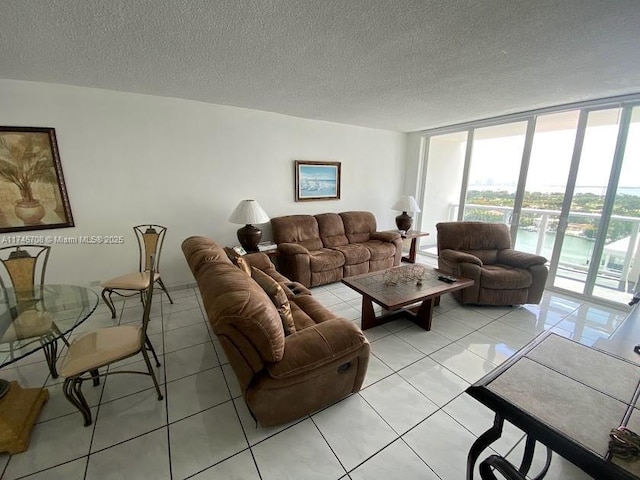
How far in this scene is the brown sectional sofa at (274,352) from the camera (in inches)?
49.7

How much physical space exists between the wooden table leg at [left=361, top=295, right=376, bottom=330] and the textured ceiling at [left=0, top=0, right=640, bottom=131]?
209cm

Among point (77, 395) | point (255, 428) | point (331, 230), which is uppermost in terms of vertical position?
point (331, 230)

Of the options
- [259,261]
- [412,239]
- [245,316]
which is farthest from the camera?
[412,239]

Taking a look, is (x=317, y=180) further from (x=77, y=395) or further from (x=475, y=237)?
(x=77, y=395)

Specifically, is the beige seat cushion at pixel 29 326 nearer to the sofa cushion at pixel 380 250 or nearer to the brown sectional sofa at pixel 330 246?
the brown sectional sofa at pixel 330 246

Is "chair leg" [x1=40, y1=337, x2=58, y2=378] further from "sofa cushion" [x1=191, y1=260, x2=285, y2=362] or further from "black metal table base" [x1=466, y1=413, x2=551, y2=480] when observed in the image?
"black metal table base" [x1=466, y1=413, x2=551, y2=480]

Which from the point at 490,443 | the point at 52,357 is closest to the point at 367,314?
the point at 490,443

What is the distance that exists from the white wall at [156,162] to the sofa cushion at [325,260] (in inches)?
36.5

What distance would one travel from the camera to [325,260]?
3.50 m

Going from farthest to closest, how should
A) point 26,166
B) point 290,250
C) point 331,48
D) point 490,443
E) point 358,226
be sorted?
point 358,226 → point 290,250 → point 26,166 → point 331,48 → point 490,443

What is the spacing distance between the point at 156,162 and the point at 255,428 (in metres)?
2.97

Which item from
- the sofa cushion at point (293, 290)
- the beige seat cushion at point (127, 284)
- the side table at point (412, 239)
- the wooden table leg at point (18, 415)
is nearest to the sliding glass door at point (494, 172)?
the side table at point (412, 239)

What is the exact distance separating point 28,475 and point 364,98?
3.83 m

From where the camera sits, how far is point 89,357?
1.50 m
